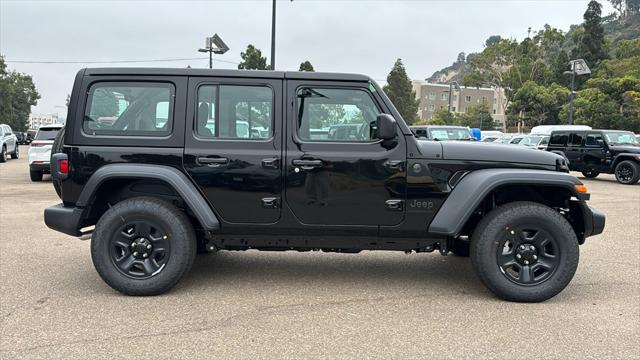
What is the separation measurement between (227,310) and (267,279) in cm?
86

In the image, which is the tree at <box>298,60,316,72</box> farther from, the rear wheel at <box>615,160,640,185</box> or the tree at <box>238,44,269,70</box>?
the rear wheel at <box>615,160,640,185</box>

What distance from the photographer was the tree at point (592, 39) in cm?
6103

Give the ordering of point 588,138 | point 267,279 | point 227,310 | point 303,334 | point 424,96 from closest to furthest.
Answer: point 303,334 → point 227,310 → point 267,279 → point 588,138 → point 424,96

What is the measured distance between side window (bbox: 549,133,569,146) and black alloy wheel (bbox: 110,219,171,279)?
1669 cm

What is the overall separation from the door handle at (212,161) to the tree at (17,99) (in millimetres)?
70038

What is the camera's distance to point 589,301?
4.18 meters

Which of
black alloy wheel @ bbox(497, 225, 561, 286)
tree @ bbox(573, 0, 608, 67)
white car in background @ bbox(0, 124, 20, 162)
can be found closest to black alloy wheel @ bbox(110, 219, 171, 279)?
black alloy wheel @ bbox(497, 225, 561, 286)

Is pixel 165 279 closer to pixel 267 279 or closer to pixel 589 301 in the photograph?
pixel 267 279

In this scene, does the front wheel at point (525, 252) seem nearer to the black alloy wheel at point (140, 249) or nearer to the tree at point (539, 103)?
the black alloy wheel at point (140, 249)

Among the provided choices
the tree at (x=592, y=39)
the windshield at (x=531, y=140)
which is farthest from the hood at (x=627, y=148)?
the tree at (x=592, y=39)

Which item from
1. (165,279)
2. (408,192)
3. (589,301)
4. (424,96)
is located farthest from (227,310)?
(424,96)

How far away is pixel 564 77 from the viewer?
209 ft

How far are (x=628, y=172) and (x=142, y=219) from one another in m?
15.8

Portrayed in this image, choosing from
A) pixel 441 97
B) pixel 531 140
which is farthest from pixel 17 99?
pixel 531 140
